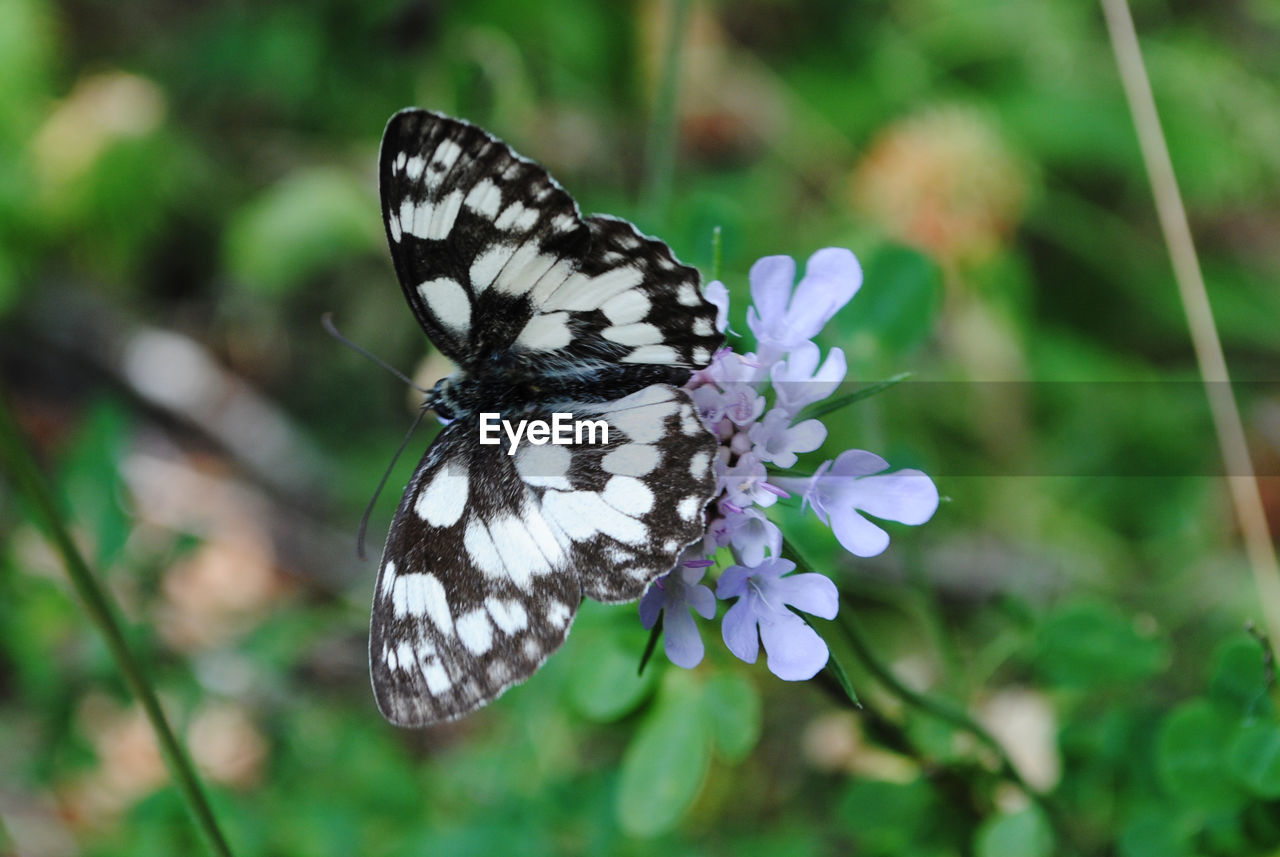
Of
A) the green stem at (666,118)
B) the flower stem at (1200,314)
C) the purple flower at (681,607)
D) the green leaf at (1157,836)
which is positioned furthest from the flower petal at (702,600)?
the flower stem at (1200,314)

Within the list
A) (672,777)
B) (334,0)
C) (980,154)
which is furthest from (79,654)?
(980,154)

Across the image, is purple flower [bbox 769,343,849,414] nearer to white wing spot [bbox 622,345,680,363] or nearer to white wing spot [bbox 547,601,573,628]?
white wing spot [bbox 622,345,680,363]

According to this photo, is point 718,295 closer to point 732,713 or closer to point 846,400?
point 846,400

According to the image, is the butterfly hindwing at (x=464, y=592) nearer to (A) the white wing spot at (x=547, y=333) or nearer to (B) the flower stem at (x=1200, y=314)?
(A) the white wing spot at (x=547, y=333)

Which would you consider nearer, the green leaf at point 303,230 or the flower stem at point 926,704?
the flower stem at point 926,704

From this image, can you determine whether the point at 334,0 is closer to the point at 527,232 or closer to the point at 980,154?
the point at 980,154

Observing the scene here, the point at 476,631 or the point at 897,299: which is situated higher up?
the point at 897,299

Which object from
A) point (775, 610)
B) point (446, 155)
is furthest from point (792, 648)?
point (446, 155)

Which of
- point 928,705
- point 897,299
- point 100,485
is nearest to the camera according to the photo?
point 928,705
